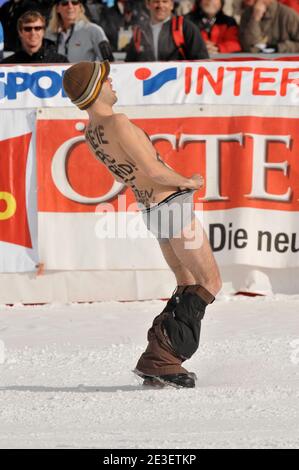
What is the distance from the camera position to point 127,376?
6898 mm

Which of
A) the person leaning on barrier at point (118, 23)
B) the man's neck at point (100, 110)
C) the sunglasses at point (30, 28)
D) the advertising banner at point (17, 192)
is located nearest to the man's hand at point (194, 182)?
the man's neck at point (100, 110)

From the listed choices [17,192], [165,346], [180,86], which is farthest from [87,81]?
[17,192]

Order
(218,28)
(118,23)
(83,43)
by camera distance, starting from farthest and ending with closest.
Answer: (118,23)
(218,28)
(83,43)

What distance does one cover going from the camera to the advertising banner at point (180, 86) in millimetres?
8844

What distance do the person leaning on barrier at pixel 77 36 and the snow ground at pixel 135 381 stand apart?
2814 millimetres

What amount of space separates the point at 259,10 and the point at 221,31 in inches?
18.7

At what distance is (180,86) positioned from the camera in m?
8.87

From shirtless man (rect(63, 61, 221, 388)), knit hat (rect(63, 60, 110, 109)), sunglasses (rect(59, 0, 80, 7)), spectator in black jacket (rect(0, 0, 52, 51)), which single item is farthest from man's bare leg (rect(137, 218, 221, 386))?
spectator in black jacket (rect(0, 0, 52, 51))

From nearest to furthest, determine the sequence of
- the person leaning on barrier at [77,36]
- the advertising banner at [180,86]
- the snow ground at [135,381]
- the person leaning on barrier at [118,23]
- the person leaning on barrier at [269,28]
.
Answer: the snow ground at [135,381] < the advertising banner at [180,86] < the person leaning on barrier at [77,36] < the person leaning on barrier at [269,28] < the person leaning on barrier at [118,23]

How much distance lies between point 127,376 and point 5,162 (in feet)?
9.05

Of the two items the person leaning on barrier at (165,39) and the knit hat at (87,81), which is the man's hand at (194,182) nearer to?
the knit hat at (87,81)

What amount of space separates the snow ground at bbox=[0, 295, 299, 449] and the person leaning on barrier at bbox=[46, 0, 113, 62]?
2.81 metres

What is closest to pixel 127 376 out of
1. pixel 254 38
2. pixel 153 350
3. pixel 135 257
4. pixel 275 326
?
pixel 153 350

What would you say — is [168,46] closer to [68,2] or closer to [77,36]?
[77,36]
